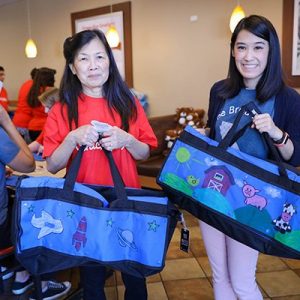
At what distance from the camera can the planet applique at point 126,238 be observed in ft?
3.85

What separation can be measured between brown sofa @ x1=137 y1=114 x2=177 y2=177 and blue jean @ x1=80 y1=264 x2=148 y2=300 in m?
2.14

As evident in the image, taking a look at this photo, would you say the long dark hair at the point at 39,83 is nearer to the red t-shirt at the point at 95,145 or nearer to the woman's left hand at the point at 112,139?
the red t-shirt at the point at 95,145

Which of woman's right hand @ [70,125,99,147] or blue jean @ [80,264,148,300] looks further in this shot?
blue jean @ [80,264,148,300]

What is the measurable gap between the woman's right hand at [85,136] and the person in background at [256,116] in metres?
0.49

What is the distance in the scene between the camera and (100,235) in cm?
118

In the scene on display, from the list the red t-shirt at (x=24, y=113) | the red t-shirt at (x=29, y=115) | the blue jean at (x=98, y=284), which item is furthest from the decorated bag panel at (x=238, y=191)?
the red t-shirt at (x=24, y=113)

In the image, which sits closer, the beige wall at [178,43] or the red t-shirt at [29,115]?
the red t-shirt at [29,115]

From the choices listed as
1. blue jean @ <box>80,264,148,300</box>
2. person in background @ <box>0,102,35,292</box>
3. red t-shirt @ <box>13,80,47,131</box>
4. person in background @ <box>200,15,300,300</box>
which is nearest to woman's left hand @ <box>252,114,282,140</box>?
person in background @ <box>200,15,300,300</box>

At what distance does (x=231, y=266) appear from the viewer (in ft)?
4.37

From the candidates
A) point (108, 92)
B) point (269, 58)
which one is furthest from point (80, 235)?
point (269, 58)

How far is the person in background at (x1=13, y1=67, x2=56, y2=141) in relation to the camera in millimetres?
3779

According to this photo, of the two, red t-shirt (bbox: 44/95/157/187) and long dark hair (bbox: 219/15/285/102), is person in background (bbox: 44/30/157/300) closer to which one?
red t-shirt (bbox: 44/95/157/187)

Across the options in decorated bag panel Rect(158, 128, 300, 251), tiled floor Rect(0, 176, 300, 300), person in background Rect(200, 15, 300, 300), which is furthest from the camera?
tiled floor Rect(0, 176, 300, 300)

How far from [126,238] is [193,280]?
124 centimetres
